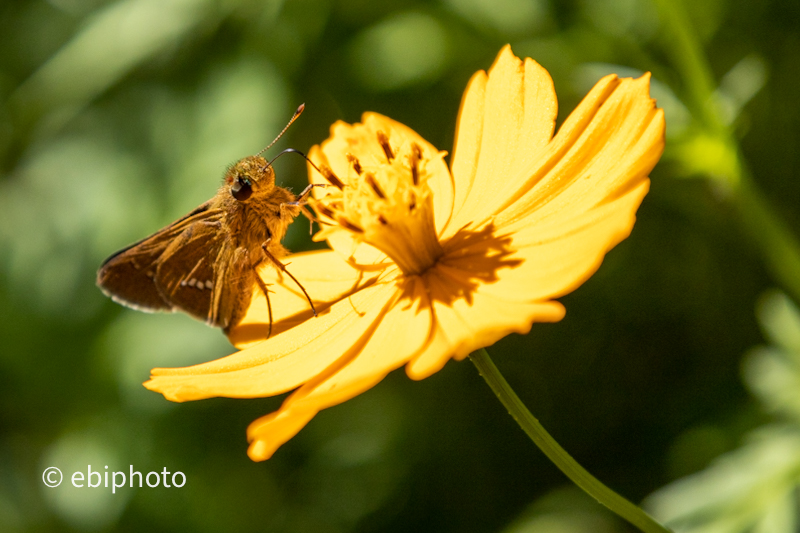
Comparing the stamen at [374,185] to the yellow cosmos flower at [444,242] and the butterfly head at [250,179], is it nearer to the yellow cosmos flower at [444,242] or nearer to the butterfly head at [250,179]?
the yellow cosmos flower at [444,242]

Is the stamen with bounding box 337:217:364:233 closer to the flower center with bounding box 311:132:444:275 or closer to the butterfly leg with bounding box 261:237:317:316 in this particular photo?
the flower center with bounding box 311:132:444:275

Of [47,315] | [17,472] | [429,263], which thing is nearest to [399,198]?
[429,263]

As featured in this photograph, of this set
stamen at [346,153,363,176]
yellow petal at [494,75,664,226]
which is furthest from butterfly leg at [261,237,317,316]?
yellow petal at [494,75,664,226]

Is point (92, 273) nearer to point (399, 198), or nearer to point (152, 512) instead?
point (152, 512)

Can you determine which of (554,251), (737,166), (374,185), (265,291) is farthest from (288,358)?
(737,166)

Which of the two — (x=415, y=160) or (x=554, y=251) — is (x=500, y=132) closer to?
(x=415, y=160)

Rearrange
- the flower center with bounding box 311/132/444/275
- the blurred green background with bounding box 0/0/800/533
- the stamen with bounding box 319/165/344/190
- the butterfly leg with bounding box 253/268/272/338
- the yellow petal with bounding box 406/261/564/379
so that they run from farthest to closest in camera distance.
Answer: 1. the blurred green background with bounding box 0/0/800/533
2. the stamen with bounding box 319/165/344/190
3. the butterfly leg with bounding box 253/268/272/338
4. the flower center with bounding box 311/132/444/275
5. the yellow petal with bounding box 406/261/564/379
